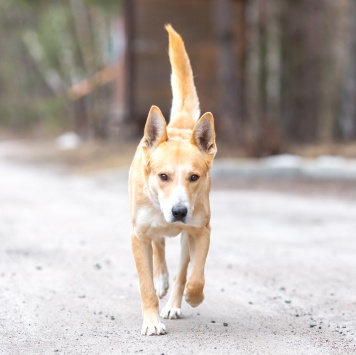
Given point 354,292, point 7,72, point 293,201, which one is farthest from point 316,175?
point 7,72

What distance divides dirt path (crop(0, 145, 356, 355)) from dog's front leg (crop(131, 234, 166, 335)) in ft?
0.35

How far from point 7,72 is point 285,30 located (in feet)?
88.1

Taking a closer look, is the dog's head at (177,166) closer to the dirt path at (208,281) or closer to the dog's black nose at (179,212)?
the dog's black nose at (179,212)

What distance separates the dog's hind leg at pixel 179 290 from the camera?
20.4 feet

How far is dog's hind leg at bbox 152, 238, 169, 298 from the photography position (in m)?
6.57

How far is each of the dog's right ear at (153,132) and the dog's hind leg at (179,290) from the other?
0.72 meters

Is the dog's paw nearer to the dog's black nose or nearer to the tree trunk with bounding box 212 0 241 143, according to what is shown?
the dog's black nose

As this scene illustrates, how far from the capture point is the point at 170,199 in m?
5.47

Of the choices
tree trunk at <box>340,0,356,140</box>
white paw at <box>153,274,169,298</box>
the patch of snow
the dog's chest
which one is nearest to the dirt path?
white paw at <box>153,274,169,298</box>

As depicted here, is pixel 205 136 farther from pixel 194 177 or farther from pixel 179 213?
pixel 179 213

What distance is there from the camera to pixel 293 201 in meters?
12.7

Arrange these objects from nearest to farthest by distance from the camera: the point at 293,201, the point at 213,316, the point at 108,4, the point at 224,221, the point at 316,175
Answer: the point at 213,316 < the point at 224,221 < the point at 293,201 < the point at 316,175 < the point at 108,4

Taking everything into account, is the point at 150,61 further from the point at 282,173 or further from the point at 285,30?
the point at 282,173

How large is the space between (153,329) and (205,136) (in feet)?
4.48
